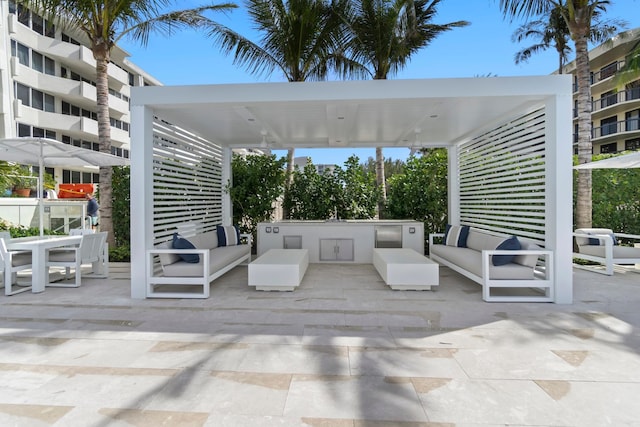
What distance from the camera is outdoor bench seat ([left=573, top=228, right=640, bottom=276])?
23.6 feet

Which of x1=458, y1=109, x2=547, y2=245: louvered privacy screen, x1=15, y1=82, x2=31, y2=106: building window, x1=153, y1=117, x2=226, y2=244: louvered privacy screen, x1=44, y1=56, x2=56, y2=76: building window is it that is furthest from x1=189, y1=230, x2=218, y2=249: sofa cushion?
x1=44, y1=56, x2=56, y2=76: building window

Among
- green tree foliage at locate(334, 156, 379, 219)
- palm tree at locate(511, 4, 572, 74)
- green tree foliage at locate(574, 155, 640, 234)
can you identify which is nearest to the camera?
green tree foliage at locate(574, 155, 640, 234)

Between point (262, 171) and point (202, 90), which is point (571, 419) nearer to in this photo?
point (202, 90)

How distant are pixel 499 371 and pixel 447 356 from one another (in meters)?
0.46

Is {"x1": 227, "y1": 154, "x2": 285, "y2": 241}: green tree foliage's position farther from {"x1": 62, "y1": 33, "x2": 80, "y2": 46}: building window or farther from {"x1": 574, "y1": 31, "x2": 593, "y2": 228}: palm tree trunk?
→ {"x1": 62, "y1": 33, "x2": 80, "y2": 46}: building window

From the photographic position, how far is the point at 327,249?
8914 mm

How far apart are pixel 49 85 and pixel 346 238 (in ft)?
68.7

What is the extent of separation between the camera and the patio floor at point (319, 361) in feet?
8.27

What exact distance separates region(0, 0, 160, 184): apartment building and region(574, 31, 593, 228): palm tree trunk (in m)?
20.9

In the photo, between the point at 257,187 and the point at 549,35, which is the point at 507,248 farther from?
the point at 549,35

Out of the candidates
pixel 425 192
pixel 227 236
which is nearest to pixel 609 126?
pixel 425 192

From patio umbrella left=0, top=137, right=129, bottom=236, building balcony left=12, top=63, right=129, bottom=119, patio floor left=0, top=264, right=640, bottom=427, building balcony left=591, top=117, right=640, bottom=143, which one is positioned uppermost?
building balcony left=12, top=63, right=129, bottom=119

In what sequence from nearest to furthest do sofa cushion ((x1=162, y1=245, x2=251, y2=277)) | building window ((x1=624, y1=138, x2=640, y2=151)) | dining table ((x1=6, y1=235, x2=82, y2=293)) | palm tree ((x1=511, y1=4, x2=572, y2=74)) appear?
1. sofa cushion ((x1=162, y1=245, x2=251, y2=277))
2. dining table ((x1=6, y1=235, x2=82, y2=293))
3. palm tree ((x1=511, y1=4, x2=572, y2=74))
4. building window ((x1=624, y1=138, x2=640, y2=151))

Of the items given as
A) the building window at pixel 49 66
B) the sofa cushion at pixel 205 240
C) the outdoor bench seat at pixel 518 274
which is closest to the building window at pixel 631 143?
the outdoor bench seat at pixel 518 274
